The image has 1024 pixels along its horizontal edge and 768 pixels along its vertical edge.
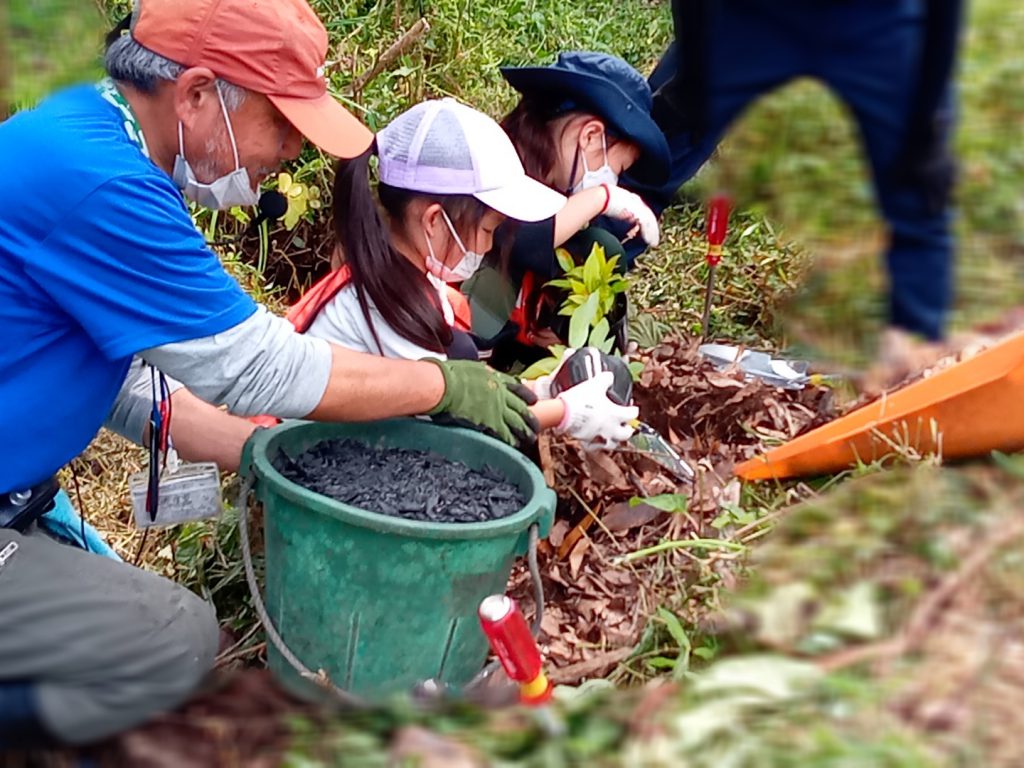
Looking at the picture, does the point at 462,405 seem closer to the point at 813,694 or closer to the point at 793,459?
the point at 793,459

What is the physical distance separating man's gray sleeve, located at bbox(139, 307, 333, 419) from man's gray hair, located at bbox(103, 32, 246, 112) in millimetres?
353

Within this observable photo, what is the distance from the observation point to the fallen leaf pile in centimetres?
213

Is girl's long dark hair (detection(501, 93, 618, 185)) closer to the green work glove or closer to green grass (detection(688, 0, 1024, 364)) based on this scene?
the green work glove

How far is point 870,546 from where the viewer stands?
2.86 feet

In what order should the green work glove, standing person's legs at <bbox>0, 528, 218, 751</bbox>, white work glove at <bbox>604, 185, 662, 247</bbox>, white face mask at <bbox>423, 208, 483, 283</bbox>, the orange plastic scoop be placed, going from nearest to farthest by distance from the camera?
the orange plastic scoop → standing person's legs at <bbox>0, 528, 218, 751</bbox> → the green work glove → white face mask at <bbox>423, 208, 483, 283</bbox> → white work glove at <bbox>604, 185, 662, 247</bbox>

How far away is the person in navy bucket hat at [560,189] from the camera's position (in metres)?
2.11

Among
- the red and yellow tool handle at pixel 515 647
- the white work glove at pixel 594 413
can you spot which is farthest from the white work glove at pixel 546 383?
the red and yellow tool handle at pixel 515 647

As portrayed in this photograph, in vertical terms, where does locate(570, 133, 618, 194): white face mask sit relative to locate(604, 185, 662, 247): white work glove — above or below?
above

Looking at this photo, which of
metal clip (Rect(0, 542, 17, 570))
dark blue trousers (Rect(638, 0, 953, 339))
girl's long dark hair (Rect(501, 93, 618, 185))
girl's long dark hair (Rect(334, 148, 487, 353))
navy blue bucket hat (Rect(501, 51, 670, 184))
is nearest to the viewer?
dark blue trousers (Rect(638, 0, 953, 339))

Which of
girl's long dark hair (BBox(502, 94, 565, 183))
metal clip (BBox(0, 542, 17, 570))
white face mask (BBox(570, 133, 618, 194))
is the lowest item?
metal clip (BBox(0, 542, 17, 570))

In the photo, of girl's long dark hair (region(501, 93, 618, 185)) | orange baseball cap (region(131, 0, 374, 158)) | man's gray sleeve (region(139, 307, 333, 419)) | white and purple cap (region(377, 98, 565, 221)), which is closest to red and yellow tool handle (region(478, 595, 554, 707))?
man's gray sleeve (region(139, 307, 333, 419))

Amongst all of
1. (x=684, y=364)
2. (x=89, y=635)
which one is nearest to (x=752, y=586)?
(x=89, y=635)

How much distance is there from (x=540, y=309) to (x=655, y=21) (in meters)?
1.02

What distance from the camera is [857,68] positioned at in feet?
2.03
